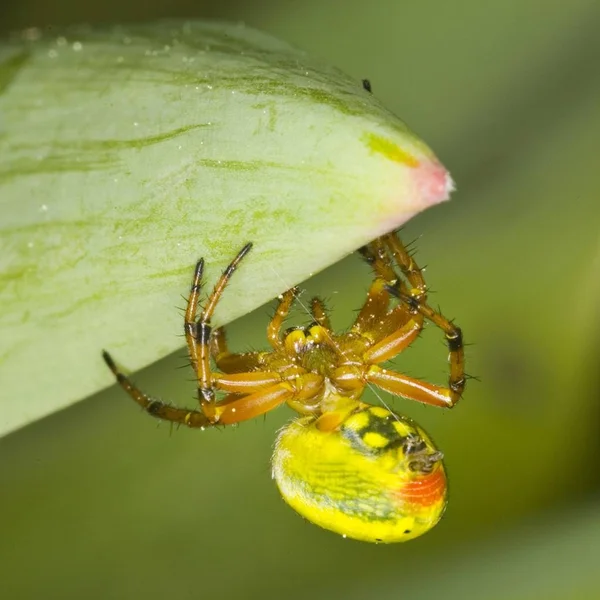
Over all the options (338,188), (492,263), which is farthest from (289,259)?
(492,263)

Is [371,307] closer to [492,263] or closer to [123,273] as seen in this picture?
[492,263]

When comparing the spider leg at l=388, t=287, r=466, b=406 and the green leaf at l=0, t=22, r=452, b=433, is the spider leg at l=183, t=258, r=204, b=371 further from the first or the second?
the spider leg at l=388, t=287, r=466, b=406

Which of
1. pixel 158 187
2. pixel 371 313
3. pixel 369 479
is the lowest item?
pixel 369 479

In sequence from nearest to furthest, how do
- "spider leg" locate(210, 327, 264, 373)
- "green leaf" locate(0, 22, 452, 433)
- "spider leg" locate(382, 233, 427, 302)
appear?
1. "green leaf" locate(0, 22, 452, 433)
2. "spider leg" locate(382, 233, 427, 302)
3. "spider leg" locate(210, 327, 264, 373)

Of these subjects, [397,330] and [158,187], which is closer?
[158,187]

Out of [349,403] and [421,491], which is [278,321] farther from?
[421,491]

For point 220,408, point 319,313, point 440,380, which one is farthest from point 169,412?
point 440,380

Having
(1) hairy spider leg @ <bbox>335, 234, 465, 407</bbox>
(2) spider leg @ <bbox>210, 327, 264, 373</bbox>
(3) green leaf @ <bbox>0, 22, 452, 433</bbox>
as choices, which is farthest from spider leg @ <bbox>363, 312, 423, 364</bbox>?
(3) green leaf @ <bbox>0, 22, 452, 433</bbox>
